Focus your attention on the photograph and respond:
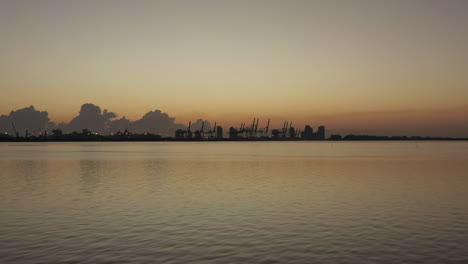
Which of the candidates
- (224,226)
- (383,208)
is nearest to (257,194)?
(383,208)

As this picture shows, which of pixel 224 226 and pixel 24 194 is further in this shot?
pixel 24 194

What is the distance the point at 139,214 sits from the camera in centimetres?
2692

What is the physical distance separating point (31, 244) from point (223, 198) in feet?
57.9

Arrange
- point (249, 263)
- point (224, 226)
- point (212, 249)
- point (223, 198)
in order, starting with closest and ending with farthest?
point (249, 263), point (212, 249), point (224, 226), point (223, 198)

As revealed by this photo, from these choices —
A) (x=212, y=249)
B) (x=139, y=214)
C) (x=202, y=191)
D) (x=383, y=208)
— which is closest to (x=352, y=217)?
(x=383, y=208)

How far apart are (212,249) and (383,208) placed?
1559 cm

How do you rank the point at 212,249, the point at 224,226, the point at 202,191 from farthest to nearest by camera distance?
the point at 202,191, the point at 224,226, the point at 212,249

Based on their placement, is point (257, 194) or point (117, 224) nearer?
point (117, 224)

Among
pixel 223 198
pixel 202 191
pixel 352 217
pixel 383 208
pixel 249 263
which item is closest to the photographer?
pixel 249 263

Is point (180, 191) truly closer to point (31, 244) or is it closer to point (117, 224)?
point (117, 224)

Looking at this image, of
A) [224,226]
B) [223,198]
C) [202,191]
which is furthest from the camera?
[202,191]

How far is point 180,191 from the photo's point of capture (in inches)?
1545

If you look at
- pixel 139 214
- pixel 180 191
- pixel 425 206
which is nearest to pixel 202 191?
pixel 180 191

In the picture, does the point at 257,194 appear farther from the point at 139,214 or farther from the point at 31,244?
the point at 31,244
